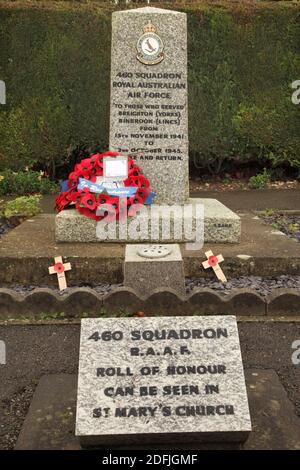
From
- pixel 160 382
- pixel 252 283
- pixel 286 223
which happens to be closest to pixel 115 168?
A: pixel 252 283

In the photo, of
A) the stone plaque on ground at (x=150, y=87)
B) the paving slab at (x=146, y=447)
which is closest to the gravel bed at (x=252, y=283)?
the paving slab at (x=146, y=447)

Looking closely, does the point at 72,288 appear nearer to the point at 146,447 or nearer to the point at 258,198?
the point at 146,447

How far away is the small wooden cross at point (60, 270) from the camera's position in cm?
487

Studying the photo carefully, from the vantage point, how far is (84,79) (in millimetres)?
10195

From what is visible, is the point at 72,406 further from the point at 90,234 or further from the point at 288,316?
the point at 90,234

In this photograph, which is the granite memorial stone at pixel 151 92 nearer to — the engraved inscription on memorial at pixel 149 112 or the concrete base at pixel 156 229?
the engraved inscription on memorial at pixel 149 112

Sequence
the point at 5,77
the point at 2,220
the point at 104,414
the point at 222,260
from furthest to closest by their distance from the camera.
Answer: the point at 5,77 → the point at 2,220 → the point at 222,260 → the point at 104,414

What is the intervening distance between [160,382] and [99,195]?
319 cm

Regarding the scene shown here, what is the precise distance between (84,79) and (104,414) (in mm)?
8562

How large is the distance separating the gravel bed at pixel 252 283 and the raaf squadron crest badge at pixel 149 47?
7.91 ft

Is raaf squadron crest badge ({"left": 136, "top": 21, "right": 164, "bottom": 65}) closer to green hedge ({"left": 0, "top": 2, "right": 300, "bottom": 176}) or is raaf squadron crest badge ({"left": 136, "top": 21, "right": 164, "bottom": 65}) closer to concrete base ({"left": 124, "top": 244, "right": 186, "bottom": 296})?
concrete base ({"left": 124, "top": 244, "right": 186, "bottom": 296})

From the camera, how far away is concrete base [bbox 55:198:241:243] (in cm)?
544

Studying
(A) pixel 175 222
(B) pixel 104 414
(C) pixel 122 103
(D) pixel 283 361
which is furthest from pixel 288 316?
(C) pixel 122 103

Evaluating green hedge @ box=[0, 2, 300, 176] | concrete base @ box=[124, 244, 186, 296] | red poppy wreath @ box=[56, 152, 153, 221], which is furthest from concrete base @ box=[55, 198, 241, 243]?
green hedge @ box=[0, 2, 300, 176]
